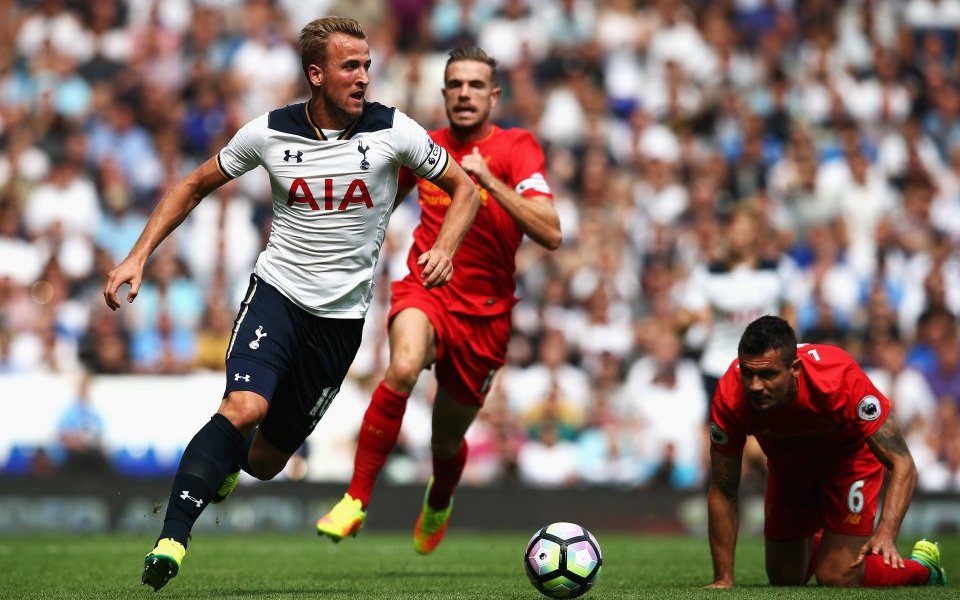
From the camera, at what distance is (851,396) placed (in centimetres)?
797

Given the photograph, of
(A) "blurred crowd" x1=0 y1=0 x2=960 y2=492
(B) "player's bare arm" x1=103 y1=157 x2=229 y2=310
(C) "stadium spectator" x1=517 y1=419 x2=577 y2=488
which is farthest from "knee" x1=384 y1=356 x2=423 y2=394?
(C) "stadium spectator" x1=517 y1=419 x2=577 y2=488

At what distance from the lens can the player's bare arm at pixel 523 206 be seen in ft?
28.6

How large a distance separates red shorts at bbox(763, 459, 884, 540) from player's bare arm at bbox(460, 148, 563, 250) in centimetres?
194

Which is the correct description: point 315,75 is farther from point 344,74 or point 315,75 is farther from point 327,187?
point 327,187

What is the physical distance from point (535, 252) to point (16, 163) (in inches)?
244

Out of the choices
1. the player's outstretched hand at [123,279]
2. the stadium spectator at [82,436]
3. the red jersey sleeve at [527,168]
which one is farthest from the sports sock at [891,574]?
the stadium spectator at [82,436]

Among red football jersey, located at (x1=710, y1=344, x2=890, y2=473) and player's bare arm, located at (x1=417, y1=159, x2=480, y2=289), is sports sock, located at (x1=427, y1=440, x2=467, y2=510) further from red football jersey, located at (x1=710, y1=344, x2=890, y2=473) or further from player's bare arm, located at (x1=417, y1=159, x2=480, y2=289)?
player's bare arm, located at (x1=417, y1=159, x2=480, y2=289)

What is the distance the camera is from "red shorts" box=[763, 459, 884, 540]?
863 centimetres

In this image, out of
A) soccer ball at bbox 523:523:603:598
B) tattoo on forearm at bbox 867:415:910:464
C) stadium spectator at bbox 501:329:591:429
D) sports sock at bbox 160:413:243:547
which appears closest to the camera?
sports sock at bbox 160:413:243:547

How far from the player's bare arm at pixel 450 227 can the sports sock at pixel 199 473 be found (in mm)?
1215

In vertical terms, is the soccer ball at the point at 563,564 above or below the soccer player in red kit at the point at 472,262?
below

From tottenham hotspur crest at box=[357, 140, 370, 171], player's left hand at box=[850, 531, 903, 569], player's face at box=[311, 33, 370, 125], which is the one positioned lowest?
player's left hand at box=[850, 531, 903, 569]

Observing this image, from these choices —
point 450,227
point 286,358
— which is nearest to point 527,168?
point 450,227

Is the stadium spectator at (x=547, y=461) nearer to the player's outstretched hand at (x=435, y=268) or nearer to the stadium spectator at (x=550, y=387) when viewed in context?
the stadium spectator at (x=550, y=387)
